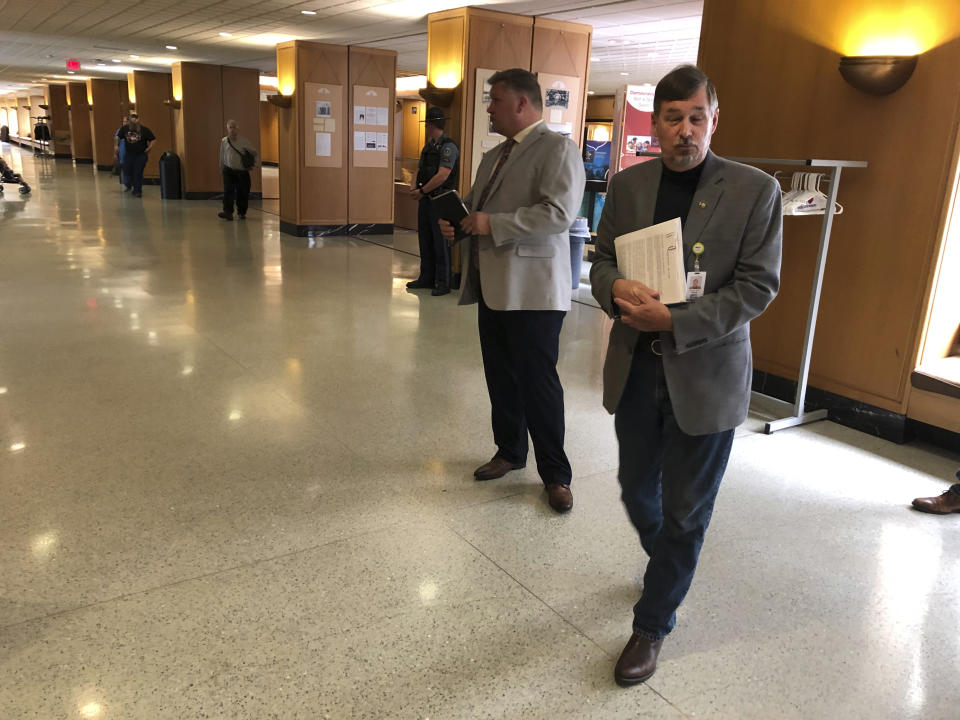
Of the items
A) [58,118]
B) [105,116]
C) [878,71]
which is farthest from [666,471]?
[58,118]

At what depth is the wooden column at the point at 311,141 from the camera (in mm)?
10305

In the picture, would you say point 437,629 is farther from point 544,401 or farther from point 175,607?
point 544,401

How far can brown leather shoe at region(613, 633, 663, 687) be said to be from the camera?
6.66 ft

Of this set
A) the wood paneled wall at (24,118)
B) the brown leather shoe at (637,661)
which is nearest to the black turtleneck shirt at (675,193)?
the brown leather shoe at (637,661)

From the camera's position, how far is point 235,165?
12000 millimetres

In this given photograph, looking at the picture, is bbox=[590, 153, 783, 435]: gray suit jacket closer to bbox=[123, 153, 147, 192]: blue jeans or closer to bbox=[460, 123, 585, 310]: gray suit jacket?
bbox=[460, 123, 585, 310]: gray suit jacket

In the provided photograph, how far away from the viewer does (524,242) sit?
2.89 m

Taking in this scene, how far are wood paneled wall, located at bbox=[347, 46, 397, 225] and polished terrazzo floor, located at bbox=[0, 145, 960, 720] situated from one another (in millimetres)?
6561

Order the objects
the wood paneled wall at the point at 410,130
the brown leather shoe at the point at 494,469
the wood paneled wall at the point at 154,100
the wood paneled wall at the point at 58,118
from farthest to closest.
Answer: the wood paneled wall at the point at 58,118, the wood paneled wall at the point at 410,130, the wood paneled wall at the point at 154,100, the brown leather shoe at the point at 494,469

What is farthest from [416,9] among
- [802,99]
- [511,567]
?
[511,567]

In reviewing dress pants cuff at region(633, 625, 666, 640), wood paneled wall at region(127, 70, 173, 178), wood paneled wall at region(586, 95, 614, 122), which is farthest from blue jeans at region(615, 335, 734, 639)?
wood paneled wall at region(586, 95, 614, 122)

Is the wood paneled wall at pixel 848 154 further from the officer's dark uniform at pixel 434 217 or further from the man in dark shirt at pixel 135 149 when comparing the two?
the man in dark shirt at pixel 135 149

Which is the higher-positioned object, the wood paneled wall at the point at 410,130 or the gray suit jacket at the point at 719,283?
the wood paneled wall at the point at 410,130

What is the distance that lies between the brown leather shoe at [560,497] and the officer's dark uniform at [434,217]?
4249 millimetres
